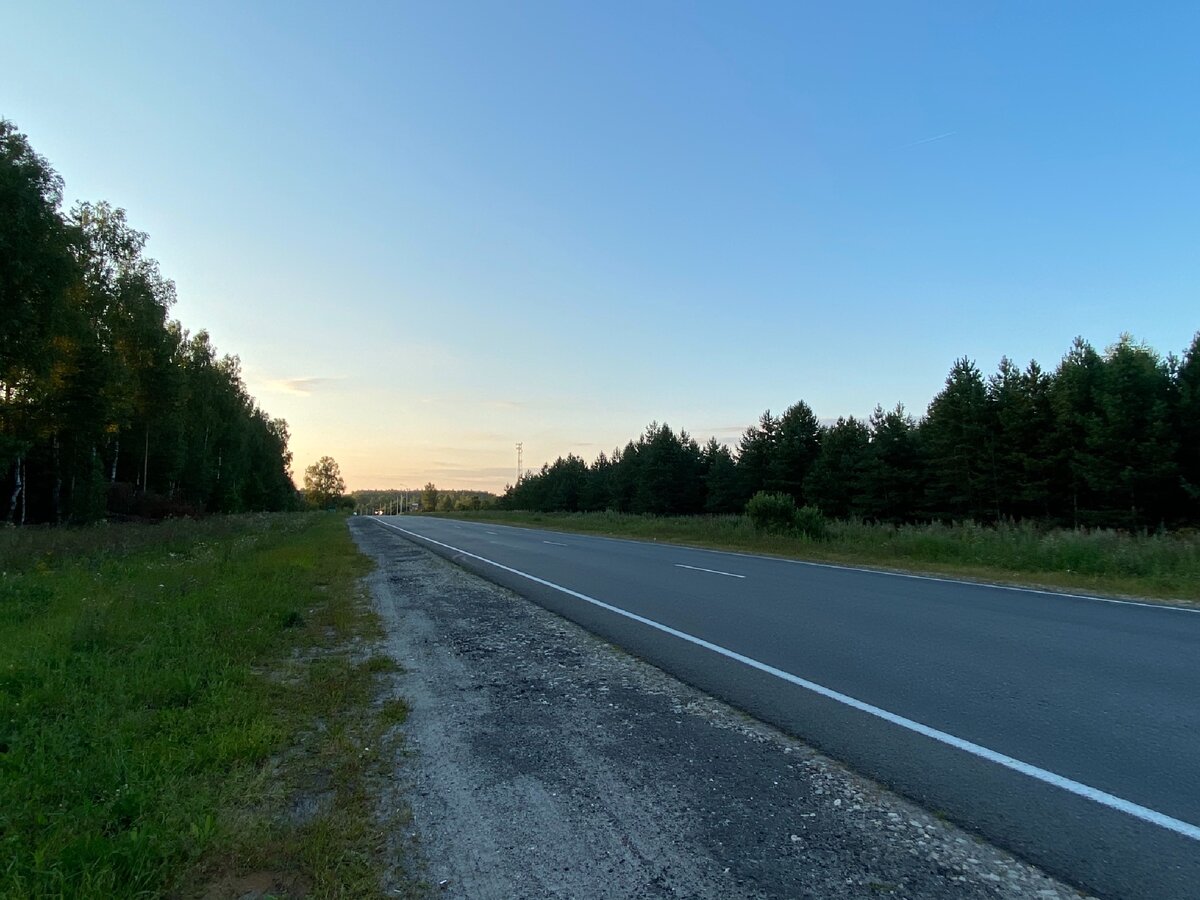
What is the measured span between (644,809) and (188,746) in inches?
124

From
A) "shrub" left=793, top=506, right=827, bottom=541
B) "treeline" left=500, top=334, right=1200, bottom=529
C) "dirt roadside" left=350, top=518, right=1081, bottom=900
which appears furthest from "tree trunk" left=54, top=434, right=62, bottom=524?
"treeline" left=500, top=334, right=1200, bottom=529

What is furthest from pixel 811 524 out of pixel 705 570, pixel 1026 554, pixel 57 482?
pixel 57 482

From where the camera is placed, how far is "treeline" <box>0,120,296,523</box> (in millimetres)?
22344

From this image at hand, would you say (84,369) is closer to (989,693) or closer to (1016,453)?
(989,693)

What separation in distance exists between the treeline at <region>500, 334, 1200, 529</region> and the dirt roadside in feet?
118

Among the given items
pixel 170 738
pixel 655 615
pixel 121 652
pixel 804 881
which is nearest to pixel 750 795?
pixel 804 881

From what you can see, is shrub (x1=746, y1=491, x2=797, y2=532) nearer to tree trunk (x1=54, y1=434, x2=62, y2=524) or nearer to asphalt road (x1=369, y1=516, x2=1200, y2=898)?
asphalt road (x1=369, y1=516, x2=1200, y2=898)

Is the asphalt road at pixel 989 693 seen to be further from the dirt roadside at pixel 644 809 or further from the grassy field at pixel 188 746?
the grassy field at pixel 188 746

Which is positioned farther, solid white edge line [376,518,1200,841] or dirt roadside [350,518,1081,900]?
solid white edge line [376,518,1200,841]

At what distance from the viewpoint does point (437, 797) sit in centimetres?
381

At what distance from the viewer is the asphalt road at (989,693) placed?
135 inches

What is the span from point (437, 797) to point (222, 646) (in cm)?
466

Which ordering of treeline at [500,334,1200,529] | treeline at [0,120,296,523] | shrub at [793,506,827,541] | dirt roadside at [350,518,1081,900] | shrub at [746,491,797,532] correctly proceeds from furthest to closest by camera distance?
treeline at [500,334,1200,529]
shrub at [746,491,797,532]
shrub at [793,506,827,541]
treeline at [0,120,296,523]
dirt roadside at [350,518,1081,900]

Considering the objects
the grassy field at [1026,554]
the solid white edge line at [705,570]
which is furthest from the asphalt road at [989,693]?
the grassy field at [1026,554]
